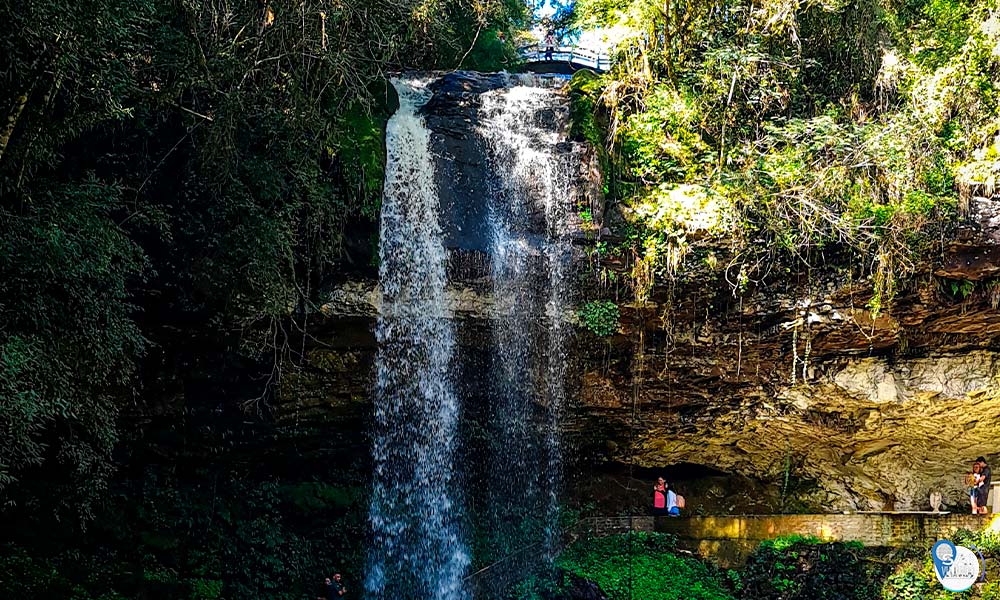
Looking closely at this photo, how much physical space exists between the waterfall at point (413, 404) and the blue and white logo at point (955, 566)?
5694 millimetres

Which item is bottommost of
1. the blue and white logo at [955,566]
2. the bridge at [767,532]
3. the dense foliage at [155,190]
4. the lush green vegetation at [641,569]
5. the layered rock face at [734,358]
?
the lush green vegetation at [641,569]

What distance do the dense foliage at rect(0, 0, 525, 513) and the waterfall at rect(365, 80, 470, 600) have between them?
60 cm

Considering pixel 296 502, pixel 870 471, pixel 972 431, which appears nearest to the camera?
pixel 296 502

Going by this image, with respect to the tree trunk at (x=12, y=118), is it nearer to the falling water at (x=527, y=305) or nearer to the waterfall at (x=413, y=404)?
the waterfall at (x=413, y=404)

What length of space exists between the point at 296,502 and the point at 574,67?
48.3 ft

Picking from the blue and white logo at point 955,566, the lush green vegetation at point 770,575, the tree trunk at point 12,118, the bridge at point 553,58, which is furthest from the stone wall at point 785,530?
the bridge at point 553,58

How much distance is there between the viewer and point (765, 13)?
1141 cm

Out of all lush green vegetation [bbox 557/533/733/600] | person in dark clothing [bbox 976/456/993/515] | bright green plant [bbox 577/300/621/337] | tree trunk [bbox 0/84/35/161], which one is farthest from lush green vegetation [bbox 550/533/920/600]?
tree trunk [bbox 0/84/35/161]

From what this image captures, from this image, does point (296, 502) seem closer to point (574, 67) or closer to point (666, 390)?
point (666, 390)

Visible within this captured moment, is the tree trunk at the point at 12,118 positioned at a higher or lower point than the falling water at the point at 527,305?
higher

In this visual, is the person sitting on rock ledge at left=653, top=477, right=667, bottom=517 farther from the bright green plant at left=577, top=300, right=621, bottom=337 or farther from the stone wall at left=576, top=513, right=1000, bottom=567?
the bright green plant at left=577, top=300, right=621, bottom=337

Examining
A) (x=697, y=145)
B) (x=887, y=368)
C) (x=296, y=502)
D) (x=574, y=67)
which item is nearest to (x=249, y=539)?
(x=296, y=502)

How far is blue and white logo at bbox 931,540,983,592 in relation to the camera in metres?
8.88

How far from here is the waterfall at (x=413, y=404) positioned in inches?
414
